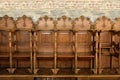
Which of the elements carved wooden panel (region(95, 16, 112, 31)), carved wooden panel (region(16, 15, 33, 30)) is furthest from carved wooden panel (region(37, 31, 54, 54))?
carved wooden panel (region(95, 16, 112, 31))

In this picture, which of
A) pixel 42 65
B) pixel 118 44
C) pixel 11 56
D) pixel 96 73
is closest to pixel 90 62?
pixel 96 73

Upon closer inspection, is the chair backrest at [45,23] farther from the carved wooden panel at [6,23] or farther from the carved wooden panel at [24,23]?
the carved wooden panel at [6,23]

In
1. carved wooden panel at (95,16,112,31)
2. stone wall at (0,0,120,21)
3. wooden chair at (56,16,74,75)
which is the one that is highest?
stone wall at (0,0,120,21)

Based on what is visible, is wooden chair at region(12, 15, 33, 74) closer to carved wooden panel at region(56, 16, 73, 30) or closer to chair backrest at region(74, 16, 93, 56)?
carved wooden panel at region(56, 16, 73, 30)

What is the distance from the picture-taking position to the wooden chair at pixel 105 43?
4.61 m

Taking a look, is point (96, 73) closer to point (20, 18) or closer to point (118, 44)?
point (118, 44)

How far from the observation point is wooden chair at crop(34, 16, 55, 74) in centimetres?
464

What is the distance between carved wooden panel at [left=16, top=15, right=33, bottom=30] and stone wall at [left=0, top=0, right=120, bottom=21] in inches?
13.5

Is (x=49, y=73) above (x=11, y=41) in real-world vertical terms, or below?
below

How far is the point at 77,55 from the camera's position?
4645 mm

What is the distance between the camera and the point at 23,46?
16.1ft

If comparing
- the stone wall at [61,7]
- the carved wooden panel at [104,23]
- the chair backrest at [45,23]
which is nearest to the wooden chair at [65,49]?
the chair backrest at [45,23]

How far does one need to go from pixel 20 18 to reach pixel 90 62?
1668mm

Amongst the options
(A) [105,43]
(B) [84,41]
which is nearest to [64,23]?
(B) [84,41]
